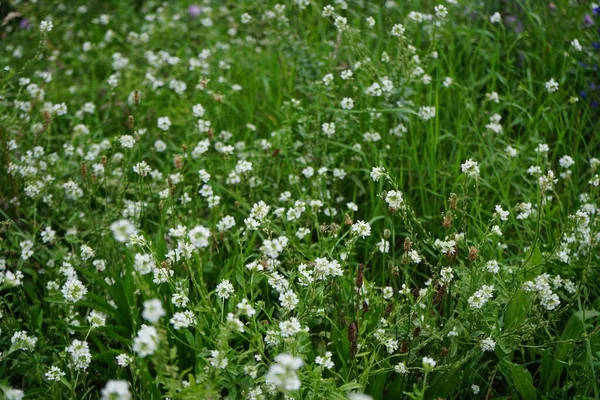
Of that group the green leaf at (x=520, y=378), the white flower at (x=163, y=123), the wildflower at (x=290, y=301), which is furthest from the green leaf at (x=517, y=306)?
the white flower at (x=163, y=123)

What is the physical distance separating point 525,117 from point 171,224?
1860mm

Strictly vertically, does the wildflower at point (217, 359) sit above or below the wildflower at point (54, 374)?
above

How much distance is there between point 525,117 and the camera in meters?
3.39

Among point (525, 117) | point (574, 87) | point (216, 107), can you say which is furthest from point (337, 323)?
→ point (574, 87)

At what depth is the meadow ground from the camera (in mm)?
2051

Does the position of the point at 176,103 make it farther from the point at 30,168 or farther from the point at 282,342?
the point at 282,342

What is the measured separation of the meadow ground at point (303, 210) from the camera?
2051mm

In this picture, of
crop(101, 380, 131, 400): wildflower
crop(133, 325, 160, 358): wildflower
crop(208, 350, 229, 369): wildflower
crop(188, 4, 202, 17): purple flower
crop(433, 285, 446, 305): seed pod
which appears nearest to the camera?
crop(101, 380, 131, 400): wildflower

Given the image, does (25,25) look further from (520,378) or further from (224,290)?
(520,378)

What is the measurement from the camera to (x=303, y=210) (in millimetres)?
2512

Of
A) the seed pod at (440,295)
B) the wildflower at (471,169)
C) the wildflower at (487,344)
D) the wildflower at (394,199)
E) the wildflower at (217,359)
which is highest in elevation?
the wildflower at (471,169)

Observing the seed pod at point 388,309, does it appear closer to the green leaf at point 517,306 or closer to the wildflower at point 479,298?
the wildflower at point 479,298

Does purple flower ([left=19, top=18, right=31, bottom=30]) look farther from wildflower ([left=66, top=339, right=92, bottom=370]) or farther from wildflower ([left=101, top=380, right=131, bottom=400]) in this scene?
wildflower ([left=101, top=380, right=131, bottom=400])

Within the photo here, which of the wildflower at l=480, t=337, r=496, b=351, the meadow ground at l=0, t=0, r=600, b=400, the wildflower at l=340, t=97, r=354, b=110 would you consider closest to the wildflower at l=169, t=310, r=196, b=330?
the meadow ground at l=0, t=0, r=600, b=400
